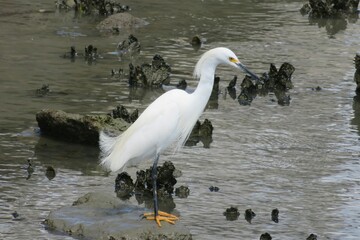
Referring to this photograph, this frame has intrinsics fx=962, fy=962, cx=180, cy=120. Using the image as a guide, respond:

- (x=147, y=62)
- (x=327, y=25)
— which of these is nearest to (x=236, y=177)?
(x=147, y=62)

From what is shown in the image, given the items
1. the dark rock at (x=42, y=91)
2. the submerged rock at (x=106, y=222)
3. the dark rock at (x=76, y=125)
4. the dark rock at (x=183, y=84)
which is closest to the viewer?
the submerged rock at (x=106, y=222)

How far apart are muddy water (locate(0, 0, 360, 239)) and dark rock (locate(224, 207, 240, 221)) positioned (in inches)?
3.9

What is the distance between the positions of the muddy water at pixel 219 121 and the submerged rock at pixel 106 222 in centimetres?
21

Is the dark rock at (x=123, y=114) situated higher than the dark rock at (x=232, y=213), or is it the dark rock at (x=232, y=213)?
→ the dark rock at (x=123, y=114)

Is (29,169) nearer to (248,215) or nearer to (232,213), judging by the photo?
(232,213)

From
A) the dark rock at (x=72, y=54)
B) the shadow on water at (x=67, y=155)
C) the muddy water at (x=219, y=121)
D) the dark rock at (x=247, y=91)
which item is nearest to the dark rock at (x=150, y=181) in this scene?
the muddy water at (x=219, y=121)

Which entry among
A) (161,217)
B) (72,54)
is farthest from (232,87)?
(161,217)

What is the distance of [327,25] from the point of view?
2262cm

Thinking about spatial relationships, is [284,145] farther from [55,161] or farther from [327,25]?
[327,25]

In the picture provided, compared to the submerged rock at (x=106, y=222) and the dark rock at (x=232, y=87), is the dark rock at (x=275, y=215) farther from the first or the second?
the dark rock at (x=232, y=87)

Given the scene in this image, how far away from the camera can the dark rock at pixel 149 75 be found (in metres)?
16.6

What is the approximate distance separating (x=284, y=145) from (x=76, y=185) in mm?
3434

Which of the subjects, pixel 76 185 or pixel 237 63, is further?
pixel 76 185

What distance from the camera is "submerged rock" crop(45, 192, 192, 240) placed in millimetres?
9672
